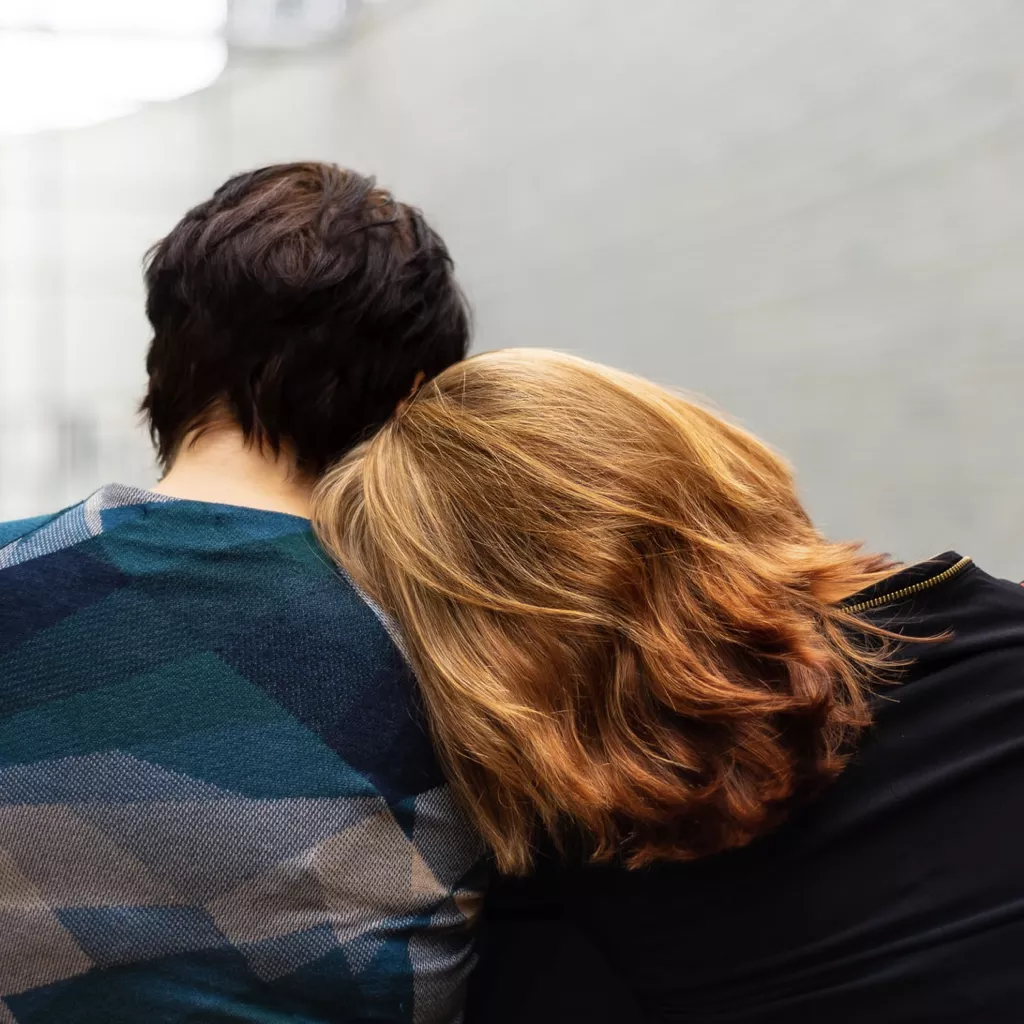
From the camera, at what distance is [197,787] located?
1.94 ft

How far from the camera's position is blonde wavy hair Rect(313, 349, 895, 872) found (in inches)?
23.2

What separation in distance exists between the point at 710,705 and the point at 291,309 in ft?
1.54

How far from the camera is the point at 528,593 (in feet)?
1.99

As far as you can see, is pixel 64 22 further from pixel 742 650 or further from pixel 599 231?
pixel 742 650

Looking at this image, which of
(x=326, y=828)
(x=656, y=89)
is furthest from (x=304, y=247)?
(x=656, y=89)

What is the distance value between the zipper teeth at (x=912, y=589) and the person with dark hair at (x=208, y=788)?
0.31 meters

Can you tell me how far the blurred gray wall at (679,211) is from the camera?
1027 millimetres

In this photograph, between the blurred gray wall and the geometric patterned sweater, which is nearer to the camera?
the geometric patterned sweater

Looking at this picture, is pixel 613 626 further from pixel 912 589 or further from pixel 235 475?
pixel 235 475

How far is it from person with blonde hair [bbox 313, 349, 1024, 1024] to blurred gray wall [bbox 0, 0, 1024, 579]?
475mm

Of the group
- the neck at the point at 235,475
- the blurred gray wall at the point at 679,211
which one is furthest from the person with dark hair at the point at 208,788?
the blurred gray wall at the point at 679,211

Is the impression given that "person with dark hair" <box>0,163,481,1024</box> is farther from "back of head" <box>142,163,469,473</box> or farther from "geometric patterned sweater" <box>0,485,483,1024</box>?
"back of head" <box>142,163,469,473</box>

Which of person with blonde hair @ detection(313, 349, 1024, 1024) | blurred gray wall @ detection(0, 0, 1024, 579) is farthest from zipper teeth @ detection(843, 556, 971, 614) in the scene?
blurred gray wall @ detection(0, 0, 1024, 579)

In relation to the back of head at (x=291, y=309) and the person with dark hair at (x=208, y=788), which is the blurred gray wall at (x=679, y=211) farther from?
the person with dark hair at (x=208, y=788)
